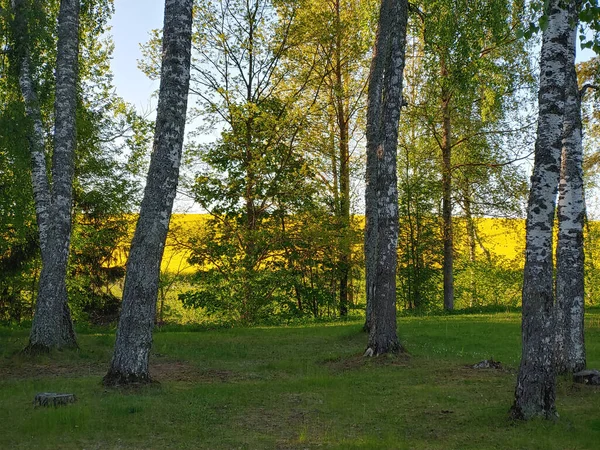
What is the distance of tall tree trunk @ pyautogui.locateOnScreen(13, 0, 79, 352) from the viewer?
46.4 ft

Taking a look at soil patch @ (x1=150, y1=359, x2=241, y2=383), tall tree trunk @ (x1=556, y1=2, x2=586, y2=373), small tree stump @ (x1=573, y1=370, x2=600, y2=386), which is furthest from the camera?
soil patch @ (x1=150, y1=359, x2=241, y2=383)

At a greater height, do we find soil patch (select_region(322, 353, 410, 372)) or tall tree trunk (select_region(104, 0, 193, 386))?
tall tree trunk (select_region(104, 0, 193, 386))

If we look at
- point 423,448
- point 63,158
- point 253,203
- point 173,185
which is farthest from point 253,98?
point 423,448

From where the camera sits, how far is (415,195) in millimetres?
29266

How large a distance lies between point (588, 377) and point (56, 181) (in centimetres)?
1269

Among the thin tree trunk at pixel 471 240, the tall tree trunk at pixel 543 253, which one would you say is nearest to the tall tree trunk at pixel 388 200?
the tall tree trunk at pixel 543 253

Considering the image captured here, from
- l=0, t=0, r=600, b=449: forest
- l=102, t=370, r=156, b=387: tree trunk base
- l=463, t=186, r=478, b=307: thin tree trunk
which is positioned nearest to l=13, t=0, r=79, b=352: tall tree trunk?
l=0, t=0, r=600, b=449: forest

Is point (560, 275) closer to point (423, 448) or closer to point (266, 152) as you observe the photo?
point (423, 448)

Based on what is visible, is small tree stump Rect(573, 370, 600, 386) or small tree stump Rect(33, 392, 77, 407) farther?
small tree stump Rect(573, 370, 600, 386)

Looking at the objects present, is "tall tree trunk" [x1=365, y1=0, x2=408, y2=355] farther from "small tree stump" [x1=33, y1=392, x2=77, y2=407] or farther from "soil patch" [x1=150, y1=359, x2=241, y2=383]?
"small tree stump" [x1=33, y1=392, x2=77, y2=407]

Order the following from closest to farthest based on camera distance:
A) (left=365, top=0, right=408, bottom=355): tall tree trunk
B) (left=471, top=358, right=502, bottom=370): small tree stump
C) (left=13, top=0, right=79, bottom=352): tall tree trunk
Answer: (left=471, top=358, right=502, bottom=370): small tree stump < (left=365, top=0, right=408, bottom=355): tall tree trunk < (left=13, top=0, right=79, bottom=352): tall tree trunk

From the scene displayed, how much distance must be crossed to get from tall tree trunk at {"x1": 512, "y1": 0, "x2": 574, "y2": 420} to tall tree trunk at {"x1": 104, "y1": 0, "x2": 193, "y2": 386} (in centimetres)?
608

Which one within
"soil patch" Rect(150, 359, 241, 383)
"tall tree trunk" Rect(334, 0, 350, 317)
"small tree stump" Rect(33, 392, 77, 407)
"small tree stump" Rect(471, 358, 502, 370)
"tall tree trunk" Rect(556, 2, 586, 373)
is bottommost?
"soil patch" Rect(150, 359, 241, 383)

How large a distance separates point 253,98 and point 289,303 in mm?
9870
